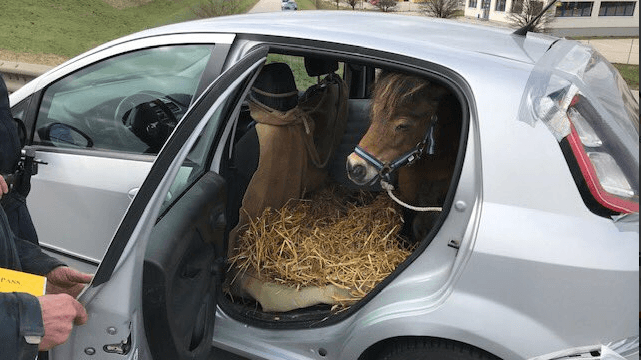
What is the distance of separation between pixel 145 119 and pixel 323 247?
113 cm

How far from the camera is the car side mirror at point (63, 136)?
8.88ft

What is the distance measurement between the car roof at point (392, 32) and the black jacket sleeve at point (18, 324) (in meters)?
1.39

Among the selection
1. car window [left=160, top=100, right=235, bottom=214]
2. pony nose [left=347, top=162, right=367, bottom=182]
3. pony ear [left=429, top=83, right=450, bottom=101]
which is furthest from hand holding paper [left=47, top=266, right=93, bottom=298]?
pony ear [left=429, top=83, right=450, bottom=101]

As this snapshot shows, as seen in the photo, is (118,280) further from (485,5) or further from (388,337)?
(485,5)

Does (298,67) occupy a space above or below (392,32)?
below

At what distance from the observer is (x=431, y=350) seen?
1866mm

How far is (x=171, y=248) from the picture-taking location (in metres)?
1.71

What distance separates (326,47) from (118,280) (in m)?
1.19

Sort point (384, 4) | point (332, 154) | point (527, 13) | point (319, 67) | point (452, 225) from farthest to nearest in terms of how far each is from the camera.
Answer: point (384, 4) → point (527, 13) → point (332, 154) → point (319, 67) → point (452, 225)

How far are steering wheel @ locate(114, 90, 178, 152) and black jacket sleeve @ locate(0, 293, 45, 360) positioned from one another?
1259mm

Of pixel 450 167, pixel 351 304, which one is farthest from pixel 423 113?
pixel 351 304

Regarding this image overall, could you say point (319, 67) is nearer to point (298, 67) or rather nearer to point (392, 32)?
point (298, 67)

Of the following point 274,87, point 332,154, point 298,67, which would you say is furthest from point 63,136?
point 332,154

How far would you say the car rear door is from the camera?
8.19 ft
